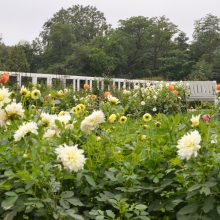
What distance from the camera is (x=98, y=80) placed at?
10.2 meters

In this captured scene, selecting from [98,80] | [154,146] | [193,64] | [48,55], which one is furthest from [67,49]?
[154,146]

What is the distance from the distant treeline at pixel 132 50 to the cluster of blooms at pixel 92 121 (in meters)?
39.5

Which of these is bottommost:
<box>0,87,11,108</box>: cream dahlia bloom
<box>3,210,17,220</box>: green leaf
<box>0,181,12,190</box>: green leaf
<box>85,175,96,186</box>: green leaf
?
<box>3,210,17,220</box>: green leaf

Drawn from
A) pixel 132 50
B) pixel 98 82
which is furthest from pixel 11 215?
pixel 132 50

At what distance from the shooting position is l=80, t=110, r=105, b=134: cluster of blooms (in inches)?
58.4

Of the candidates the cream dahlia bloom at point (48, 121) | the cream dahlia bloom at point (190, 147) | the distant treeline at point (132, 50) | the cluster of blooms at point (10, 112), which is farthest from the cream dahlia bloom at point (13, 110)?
the distant treeline at point (132, 50)

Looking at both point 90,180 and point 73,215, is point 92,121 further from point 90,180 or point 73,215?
point 73,215

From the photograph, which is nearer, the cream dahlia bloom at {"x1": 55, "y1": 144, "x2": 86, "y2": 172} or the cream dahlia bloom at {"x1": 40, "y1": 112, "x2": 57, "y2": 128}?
the cream dahlia bloom at {"x1": 55, "y1": 144, "x2": 86, "y2": 172}

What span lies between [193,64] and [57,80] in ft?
110

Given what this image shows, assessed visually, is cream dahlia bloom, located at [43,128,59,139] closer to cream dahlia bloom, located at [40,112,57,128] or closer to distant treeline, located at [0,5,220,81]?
cream dahlia bloom, located at [40,112,57,128]

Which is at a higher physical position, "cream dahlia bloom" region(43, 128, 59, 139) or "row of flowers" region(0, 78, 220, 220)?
"cream dahlia bloom" region(43, 128, 59, 139)

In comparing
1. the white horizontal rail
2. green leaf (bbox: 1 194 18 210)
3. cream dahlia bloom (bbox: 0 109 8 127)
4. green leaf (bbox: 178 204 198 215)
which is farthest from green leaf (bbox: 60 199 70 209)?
the white horizontal rail

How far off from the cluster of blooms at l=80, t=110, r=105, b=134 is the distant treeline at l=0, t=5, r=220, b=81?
39.5 m

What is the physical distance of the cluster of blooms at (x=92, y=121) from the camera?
1.48 meters
